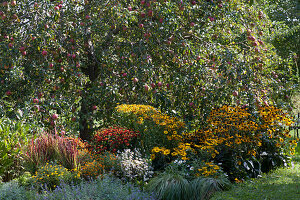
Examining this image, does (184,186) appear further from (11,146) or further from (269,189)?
(11,146)

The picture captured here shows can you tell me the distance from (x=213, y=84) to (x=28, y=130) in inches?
116

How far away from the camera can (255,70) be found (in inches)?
212

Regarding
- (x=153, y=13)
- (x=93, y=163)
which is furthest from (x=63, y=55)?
(x=93, y=163)

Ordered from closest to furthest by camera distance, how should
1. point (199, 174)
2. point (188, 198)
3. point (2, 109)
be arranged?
point (188, 198) → point (199, 174) → point (2, 109)

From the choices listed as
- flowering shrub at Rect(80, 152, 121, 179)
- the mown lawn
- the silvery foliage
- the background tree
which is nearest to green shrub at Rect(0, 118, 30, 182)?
the background tree

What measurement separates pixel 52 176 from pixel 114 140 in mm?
1516

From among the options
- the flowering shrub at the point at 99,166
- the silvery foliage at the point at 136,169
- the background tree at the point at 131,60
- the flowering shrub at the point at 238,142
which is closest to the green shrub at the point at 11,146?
the background tree at the point at 131,60

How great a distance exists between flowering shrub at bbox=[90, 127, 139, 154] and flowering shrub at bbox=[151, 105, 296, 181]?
0.63 meters

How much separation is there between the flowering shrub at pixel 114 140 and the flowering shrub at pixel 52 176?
110cm

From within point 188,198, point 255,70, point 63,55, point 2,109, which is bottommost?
point 188,198

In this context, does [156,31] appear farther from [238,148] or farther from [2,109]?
[2,109]

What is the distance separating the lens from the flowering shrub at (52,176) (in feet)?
13.8

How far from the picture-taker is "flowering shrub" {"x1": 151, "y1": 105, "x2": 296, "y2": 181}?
4.67 metres

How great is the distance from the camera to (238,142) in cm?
457
